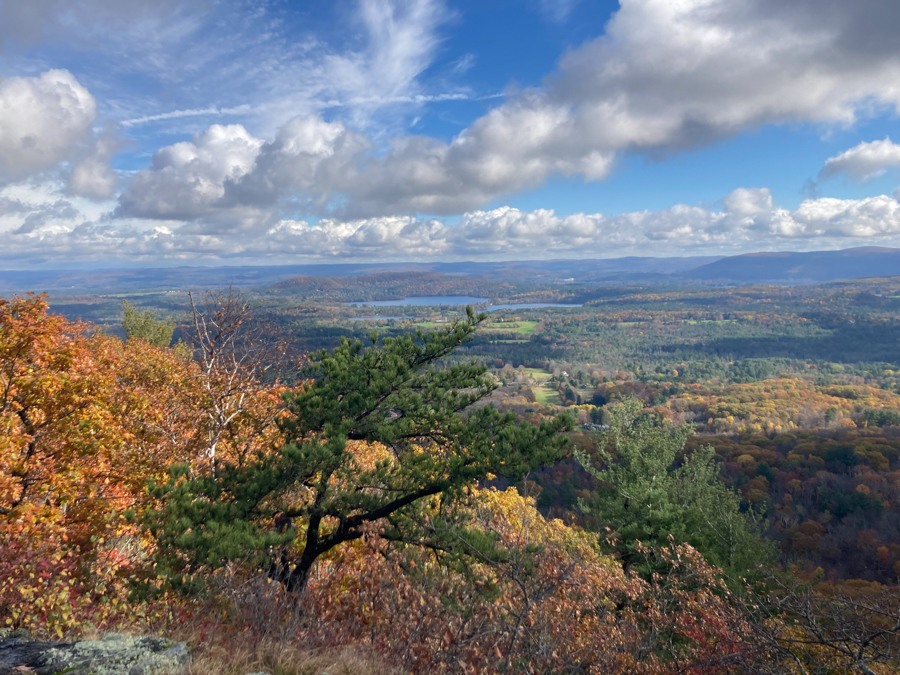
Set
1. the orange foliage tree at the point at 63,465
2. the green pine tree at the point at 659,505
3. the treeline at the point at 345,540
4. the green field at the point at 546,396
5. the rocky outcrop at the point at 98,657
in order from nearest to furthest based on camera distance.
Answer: the rocky outcrop at the point at 98,657 → the treeline at the point at 345,540 → the orange foliage tree at the point at 63,465 → the green pine tree at the point at 659,505 → the green field at the point at 546,396

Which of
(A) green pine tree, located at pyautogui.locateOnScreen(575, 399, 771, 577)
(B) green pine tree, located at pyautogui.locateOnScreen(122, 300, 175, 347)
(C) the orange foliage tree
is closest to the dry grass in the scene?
(C) the orange foliage tree

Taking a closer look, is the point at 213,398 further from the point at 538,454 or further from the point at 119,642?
the point at 538,454

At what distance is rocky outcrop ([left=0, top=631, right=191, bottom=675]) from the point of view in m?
5.59

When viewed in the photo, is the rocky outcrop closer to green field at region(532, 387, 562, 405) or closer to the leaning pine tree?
the leaning pine tree

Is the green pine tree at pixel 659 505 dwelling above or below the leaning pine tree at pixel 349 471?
below

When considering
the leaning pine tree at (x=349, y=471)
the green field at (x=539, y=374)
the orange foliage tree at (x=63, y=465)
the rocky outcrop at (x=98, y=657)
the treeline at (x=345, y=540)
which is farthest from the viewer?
the green field at (x=539, y=374)

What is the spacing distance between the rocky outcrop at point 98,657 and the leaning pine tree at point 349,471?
2034mm

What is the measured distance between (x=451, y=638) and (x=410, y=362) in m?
7.06

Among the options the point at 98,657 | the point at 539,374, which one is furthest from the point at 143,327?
the point at 539,374

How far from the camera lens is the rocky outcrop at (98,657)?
5594 millimetres

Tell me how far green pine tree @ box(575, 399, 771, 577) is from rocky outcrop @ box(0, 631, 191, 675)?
45.2ft

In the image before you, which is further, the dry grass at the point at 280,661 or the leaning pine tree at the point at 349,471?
the leaning pine tree at the point at 349,471

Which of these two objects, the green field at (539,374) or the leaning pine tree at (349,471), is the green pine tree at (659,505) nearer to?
the leaning pine tree at (349,471)

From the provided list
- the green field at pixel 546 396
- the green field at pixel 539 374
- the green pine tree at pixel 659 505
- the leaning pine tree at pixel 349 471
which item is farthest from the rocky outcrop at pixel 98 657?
the green field at pixel 539 374
